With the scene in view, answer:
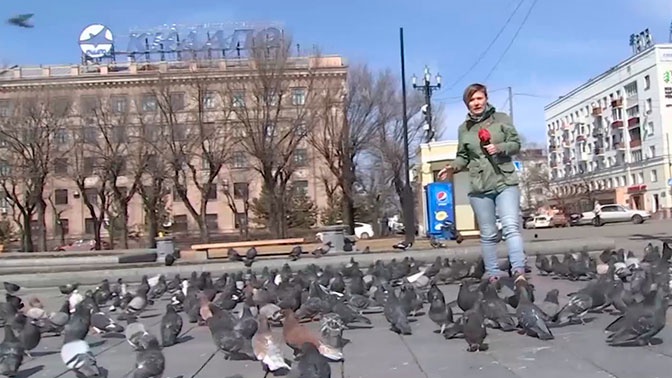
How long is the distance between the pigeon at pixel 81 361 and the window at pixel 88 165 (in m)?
41.8

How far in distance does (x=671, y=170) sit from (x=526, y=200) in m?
22.7

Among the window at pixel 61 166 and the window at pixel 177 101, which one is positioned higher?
the window at pixel 177 101

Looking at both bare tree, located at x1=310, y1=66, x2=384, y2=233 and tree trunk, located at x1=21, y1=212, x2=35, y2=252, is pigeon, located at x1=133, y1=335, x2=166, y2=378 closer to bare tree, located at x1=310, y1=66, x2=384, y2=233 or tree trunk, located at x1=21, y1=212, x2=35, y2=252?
bare tree, located at x1=310, y1=66, x2=384, y2=233

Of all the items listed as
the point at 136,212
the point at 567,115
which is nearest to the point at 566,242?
the point at 136,212

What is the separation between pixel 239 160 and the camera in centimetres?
4225

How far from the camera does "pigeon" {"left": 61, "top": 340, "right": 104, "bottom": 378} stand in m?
4.66

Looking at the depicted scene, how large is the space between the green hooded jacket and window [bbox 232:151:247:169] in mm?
33790

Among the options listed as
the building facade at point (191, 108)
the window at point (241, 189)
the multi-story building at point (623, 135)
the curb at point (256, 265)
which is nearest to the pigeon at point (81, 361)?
the curb at point (256, 265)

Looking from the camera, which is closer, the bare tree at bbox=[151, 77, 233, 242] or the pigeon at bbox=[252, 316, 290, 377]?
the pigeon at bbox=[252, 316, 290, 377]

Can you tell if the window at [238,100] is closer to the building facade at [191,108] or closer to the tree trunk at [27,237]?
the building facade at [191,108]

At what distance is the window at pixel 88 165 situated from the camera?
1757 inches

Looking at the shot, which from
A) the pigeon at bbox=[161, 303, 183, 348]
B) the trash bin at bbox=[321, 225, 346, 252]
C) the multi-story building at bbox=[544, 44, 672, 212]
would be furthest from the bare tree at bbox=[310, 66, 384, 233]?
the multi-story building at bbox=[544, 44, 672, 212]

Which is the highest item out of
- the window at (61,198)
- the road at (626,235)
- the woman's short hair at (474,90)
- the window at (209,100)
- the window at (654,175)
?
the window at (209,100)

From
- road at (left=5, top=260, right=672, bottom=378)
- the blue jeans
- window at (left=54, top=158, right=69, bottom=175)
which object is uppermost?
window at (left=54, top=158, right=69, bottom=175)
